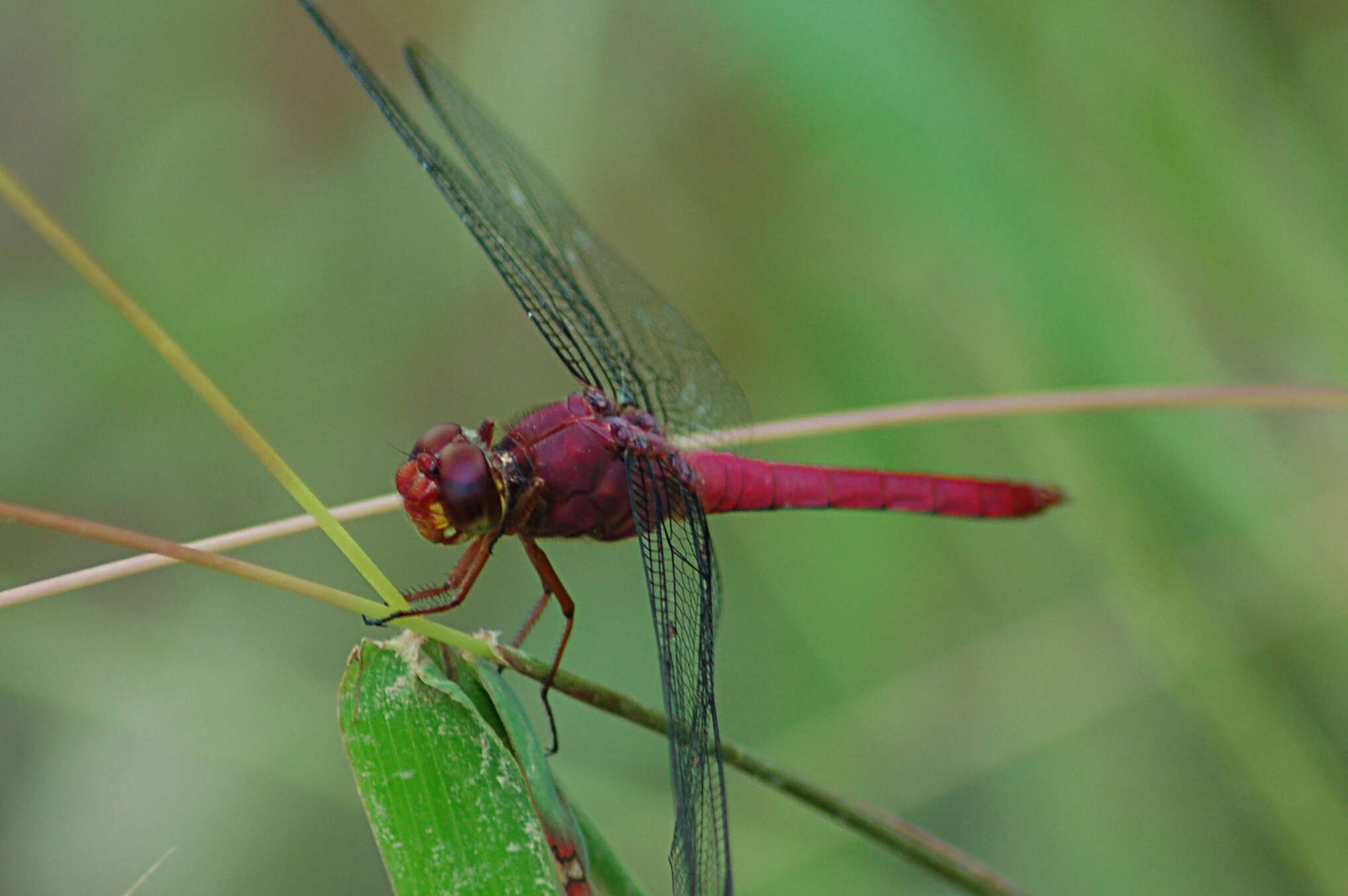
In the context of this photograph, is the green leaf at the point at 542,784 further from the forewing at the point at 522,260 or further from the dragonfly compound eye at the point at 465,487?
the forewing at the point at 522,260

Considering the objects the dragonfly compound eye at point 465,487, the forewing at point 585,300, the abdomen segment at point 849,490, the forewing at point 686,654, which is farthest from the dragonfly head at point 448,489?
the abdomen segment at point 849,490

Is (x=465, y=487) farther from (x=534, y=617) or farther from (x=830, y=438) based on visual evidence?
(x=830, y=438)

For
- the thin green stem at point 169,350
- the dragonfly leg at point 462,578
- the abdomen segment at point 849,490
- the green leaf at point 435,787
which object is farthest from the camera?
the abdomen segment at point 849,490

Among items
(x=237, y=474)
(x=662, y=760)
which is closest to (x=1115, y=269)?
(x=662, y=760)

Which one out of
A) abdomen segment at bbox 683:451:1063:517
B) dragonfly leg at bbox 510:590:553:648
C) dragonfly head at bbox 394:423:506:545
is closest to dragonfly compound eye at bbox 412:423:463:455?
dragonfly head at bbox 394:423:506:545

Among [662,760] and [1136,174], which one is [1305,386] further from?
[662,760]

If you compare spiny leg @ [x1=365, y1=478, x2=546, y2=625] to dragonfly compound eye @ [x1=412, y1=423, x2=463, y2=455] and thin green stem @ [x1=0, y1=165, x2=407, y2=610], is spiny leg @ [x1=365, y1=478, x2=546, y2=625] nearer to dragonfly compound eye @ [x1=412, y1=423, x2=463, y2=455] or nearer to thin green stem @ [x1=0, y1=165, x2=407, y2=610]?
dragonfly compound eye @ [x1=412, y1=423, x2=463, y2=455]

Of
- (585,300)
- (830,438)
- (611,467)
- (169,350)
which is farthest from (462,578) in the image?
(830,438)
